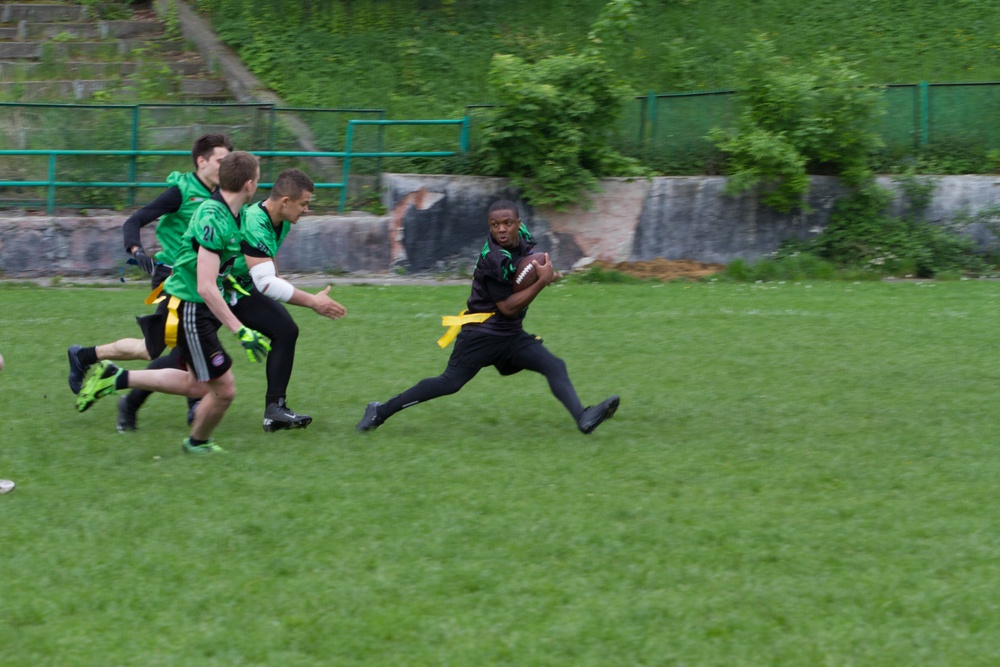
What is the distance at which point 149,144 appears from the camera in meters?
15.7

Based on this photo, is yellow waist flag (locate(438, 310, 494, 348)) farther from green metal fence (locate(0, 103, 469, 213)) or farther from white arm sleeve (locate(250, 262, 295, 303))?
green metal fence (locate(0, 103, 469, 213))

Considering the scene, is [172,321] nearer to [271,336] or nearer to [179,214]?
[271,336]

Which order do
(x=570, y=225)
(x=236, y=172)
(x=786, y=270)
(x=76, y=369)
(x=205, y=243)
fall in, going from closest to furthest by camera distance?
1. (x=205, y=243)
2. (x=236, y=172)
3. (x=76, y=369)
4. (x=786, y=270)
5. (x=570, y=225)

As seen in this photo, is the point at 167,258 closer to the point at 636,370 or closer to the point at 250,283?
the point at 250,283

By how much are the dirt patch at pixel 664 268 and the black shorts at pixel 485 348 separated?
832 centimetres

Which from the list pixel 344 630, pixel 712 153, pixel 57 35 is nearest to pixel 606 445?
pixel 344 630

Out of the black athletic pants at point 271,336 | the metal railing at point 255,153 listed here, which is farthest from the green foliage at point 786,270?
the black athletic pants at point 271,336

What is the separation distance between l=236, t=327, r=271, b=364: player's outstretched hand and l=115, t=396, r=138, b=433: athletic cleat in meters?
1.41

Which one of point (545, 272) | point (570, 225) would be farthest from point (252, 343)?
point (570, 225)

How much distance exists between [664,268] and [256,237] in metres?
9.33

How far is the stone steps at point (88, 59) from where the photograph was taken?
62.8 ft

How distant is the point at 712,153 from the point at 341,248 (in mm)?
5384

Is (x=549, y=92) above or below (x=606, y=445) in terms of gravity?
above

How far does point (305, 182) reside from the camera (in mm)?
6469
